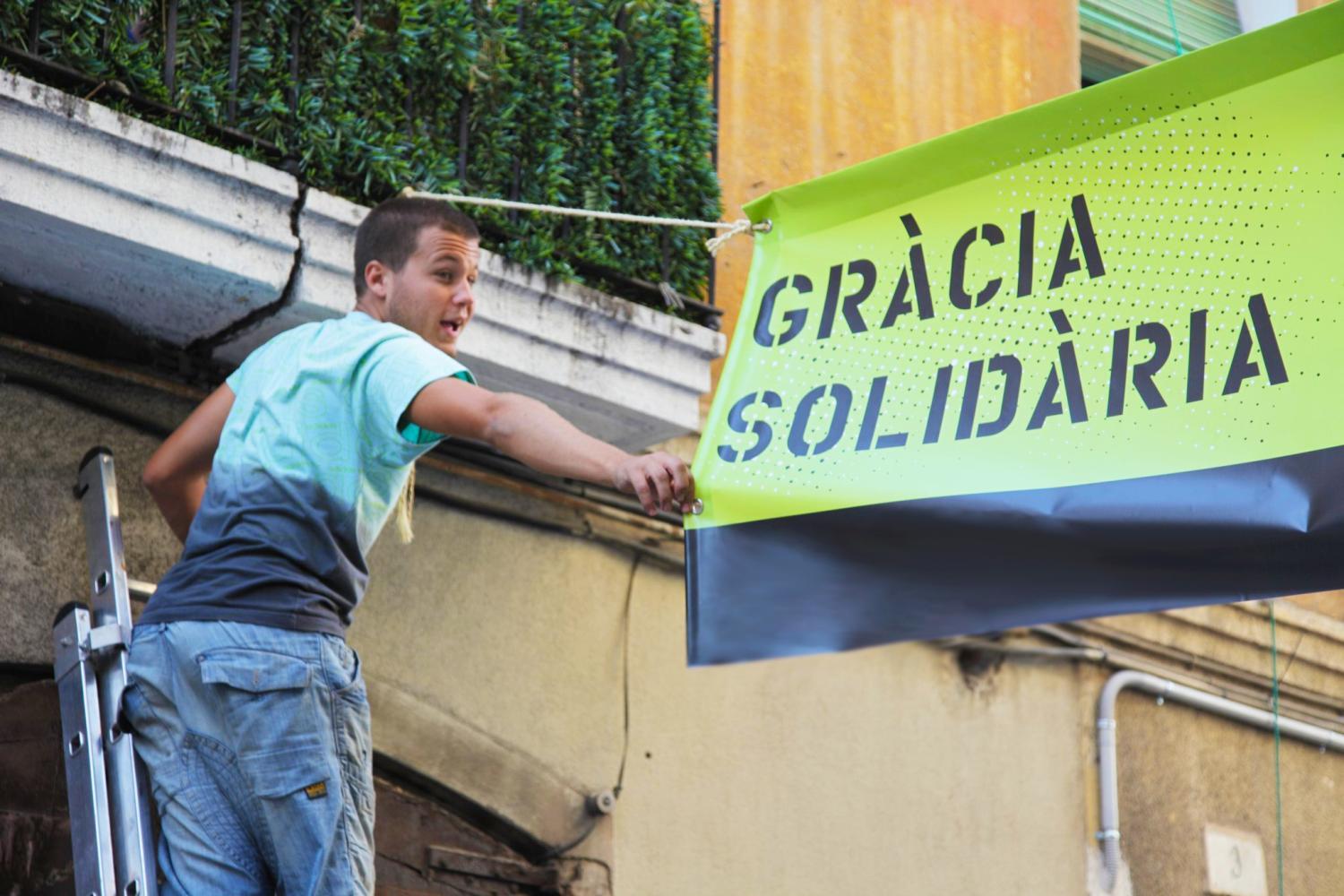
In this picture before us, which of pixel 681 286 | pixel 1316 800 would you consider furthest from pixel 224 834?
pixel 1316 800

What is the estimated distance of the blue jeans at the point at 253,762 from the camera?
3.35m

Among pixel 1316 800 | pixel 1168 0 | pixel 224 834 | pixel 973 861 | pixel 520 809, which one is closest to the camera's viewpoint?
pixel 224 834

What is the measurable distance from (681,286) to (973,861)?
7.37 feet

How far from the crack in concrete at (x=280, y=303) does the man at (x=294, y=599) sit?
1.25 metres

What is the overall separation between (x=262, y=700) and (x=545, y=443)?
2.26ft

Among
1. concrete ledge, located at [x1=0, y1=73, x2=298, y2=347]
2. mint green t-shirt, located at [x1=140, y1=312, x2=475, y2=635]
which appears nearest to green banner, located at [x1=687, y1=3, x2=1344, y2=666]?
mint green t-shirt, located at [x1=140, y1=312, x2=475, y2=635]

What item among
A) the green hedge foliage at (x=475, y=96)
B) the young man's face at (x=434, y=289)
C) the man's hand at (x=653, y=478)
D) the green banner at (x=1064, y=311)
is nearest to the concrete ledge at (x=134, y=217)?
the green hedge foliage at (x=475, y=96)

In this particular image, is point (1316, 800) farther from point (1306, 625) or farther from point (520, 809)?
point (520, 809)

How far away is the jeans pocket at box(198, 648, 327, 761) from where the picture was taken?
3.36m

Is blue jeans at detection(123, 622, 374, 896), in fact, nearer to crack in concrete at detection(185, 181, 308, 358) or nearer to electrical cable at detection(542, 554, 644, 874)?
crack in concrete at detection(185, 181, 308, 358)

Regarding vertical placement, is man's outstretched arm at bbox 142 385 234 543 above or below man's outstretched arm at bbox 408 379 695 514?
above

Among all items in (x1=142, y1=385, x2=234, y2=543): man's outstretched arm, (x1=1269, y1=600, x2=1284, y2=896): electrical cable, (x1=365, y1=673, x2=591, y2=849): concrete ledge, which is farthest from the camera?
(x1=1269, y1=600, x2=1284, y2=896): electrical cable

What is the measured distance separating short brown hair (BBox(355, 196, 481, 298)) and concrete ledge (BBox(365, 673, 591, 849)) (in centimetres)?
181

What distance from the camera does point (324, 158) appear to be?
5168 mm
